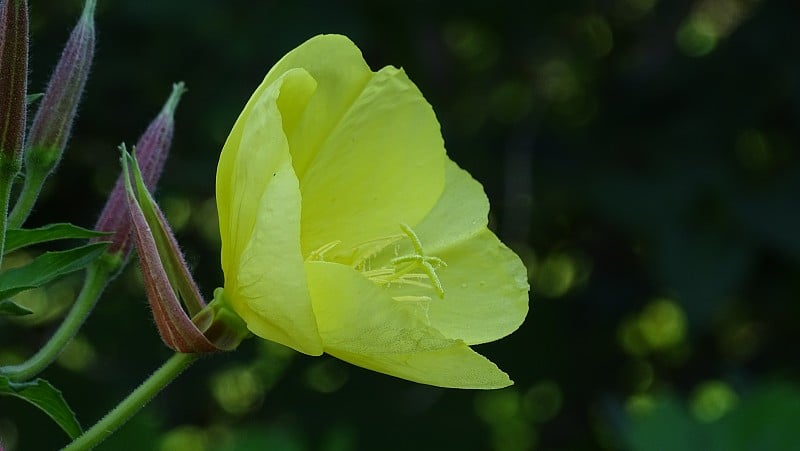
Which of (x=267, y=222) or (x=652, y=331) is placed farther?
Result: (x=652, y=331)

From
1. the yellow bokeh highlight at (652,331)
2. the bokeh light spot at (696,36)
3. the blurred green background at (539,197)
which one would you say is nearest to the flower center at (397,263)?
the blurred green background at (539,197)

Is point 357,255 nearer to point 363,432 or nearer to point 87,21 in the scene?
point 87,21

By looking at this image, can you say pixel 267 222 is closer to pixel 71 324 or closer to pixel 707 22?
pixel 71 324

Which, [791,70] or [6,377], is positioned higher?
[6,377]

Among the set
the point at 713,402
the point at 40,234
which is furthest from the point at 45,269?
the point at 713,402

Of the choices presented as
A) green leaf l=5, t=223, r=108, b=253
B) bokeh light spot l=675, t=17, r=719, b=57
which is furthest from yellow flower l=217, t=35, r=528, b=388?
bokeh light spot l=675, t=17, r=719, b=57

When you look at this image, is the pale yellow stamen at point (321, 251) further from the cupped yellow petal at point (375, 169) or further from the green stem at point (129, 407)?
the green stem at point (129, 407)

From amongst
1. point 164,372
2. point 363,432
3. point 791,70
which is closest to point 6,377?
point 164,372

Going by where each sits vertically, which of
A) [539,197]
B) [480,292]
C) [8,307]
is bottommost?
[539,197]
